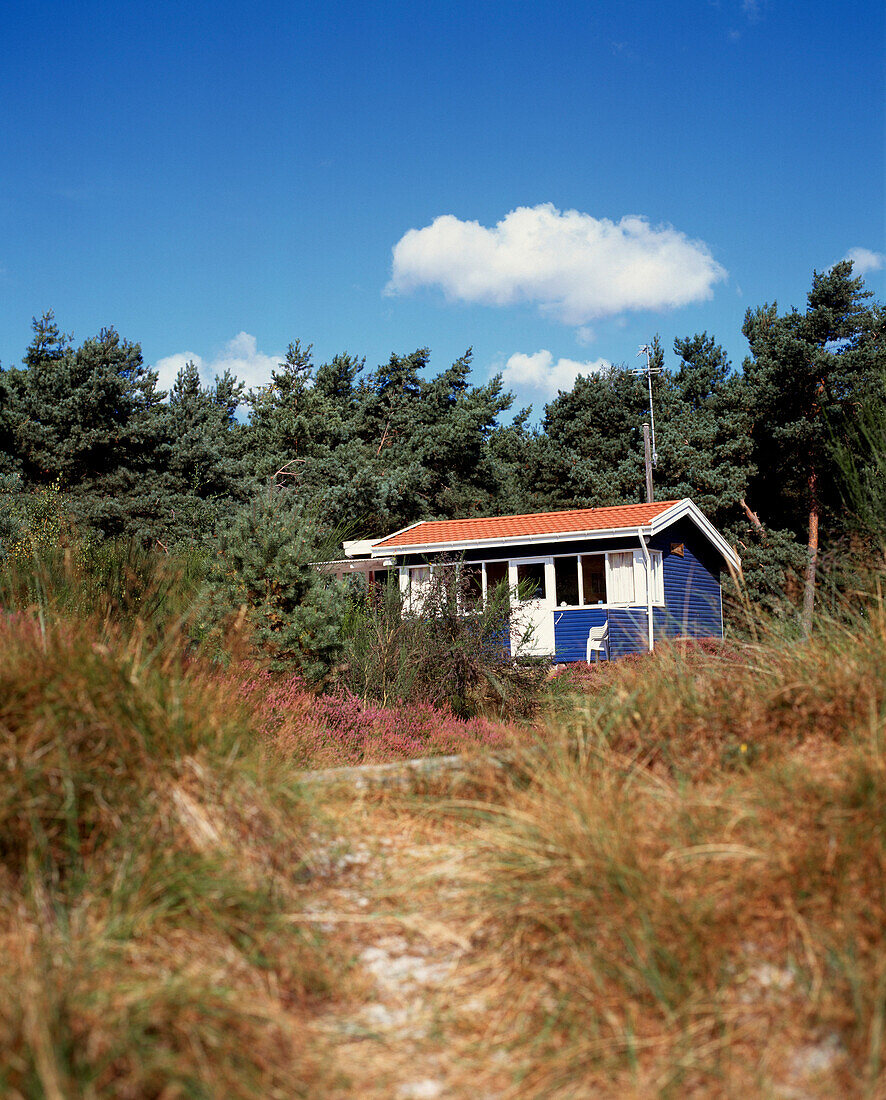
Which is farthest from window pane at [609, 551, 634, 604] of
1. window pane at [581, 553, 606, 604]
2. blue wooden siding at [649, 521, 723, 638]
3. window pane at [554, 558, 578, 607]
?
window pane at [554, 558, 578, 607]

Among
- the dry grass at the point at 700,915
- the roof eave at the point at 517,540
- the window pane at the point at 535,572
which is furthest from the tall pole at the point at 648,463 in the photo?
the dry grass at the point at 700,915

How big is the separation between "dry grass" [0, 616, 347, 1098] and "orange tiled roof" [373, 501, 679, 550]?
14.1 m

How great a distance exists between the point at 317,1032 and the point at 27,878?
2.93 ft

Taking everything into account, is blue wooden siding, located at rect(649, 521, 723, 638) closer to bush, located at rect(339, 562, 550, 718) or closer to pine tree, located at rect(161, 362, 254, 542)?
bush, located at rect(339, 562, 550, 718)

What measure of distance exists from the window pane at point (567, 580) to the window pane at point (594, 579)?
10.9 inches

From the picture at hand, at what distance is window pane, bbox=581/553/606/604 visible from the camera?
61.3 feet

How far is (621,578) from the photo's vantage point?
677 inches

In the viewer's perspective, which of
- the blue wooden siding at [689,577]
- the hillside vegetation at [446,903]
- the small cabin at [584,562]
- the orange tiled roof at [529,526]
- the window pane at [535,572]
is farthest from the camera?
the window pane at [535,572]

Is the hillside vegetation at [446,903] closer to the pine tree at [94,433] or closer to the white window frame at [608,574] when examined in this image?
the white window frame at [608,574]

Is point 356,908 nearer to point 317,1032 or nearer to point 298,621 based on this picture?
point 317,1032

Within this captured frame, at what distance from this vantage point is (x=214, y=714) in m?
3.10

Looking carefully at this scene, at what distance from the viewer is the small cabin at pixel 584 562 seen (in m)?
16.8

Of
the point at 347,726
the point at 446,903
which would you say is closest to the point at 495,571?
the point at 347,726

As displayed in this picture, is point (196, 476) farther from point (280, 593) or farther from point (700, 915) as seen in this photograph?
point (700, 915)
